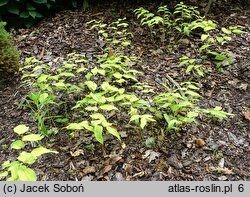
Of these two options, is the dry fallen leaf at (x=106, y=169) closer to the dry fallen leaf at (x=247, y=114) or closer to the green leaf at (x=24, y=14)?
the dry fallen leaf at (x=247, y=114)

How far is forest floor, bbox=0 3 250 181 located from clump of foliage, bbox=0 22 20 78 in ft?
0.41

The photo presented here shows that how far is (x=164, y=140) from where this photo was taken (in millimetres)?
2408

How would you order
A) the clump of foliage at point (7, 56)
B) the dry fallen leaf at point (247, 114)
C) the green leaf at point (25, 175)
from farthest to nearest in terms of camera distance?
the clump of foliage at point (7, 56) < the dry fallen leaf at point (247, 114) < the green leaf at point (25, 175)

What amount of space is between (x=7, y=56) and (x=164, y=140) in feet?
5.67

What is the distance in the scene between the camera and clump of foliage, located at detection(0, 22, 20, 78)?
120 inches

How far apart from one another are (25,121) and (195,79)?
1.65 meters

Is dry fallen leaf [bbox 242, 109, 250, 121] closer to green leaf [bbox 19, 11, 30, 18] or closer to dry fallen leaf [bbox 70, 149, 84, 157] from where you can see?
dry fallen leaf [bbox 70, 149, 84, 157]

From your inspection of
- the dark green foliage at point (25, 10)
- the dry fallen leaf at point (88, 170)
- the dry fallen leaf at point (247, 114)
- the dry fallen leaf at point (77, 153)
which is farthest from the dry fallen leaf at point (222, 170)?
the dark green foliage at point (25, 10)

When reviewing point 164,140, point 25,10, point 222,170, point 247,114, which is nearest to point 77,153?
point 164,140

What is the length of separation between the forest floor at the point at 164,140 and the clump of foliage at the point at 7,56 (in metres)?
0.13

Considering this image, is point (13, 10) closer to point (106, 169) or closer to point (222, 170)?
point (106, 169)

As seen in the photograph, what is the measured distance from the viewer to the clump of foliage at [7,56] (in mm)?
3053

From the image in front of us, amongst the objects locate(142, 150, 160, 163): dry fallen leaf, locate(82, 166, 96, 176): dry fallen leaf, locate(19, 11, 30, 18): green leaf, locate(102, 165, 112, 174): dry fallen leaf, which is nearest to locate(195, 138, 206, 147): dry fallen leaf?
locate(142, 150, 160, 163): dry fallen leaf

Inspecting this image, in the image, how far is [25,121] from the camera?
8.87 ft
